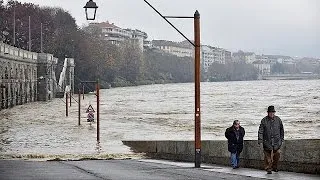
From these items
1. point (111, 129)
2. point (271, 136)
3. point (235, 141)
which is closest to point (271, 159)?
point (271, 136)

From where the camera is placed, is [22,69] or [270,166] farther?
[22,69]

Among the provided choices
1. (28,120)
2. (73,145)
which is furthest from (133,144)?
(28,120)

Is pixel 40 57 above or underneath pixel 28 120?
above

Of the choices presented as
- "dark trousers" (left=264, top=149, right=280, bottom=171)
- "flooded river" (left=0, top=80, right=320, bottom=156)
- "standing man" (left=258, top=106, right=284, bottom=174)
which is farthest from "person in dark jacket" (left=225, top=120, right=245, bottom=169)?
"flooded river" (left=0, top=80, right=320, bottom=156)

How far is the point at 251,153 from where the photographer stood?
784 inches

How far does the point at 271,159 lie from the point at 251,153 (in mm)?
2385

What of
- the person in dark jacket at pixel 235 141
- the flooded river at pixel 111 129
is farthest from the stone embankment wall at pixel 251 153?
the flooded river at pixel 111 129

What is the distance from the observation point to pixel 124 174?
696 inches

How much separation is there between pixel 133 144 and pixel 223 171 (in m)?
17.4

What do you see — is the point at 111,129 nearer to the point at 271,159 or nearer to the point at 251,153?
the point at 251,153

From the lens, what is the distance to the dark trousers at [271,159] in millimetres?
17375

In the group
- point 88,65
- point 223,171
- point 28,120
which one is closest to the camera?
point 223,171

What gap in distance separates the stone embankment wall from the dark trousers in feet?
1.50

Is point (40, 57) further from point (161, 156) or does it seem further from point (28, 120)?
point (161, 156)
